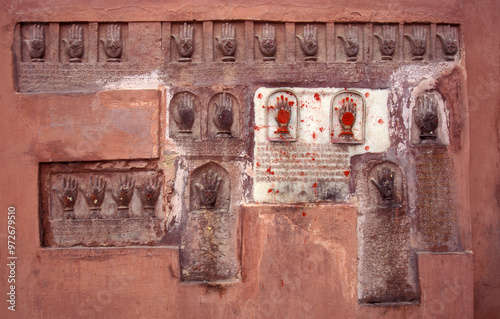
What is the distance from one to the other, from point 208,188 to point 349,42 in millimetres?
2205

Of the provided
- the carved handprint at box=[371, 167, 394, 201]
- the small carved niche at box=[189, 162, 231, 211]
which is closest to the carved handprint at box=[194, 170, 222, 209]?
the small carved niche at box=[189, 162, 231, 211]

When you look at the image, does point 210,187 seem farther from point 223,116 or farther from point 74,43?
point 74,43

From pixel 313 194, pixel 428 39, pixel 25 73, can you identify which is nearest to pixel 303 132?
pixel 313 194

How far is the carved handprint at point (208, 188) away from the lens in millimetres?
4316

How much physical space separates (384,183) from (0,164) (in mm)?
4069

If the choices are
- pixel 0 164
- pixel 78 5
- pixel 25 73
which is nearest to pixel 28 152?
pixel 0 164

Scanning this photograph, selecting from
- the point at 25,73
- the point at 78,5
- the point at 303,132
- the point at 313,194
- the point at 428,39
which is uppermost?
the point at 78,5

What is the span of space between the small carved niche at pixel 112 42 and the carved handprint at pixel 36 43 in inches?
23.5

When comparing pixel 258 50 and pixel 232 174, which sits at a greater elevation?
pixel 258 50

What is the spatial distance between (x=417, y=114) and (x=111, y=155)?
11.0 ft

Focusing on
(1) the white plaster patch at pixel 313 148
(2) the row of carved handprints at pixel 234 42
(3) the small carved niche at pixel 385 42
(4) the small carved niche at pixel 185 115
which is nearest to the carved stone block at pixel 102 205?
(4) the small carved niche at pixel 185 115

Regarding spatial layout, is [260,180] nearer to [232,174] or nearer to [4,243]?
[232,174]

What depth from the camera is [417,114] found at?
4492mm

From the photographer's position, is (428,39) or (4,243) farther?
(428,39)
